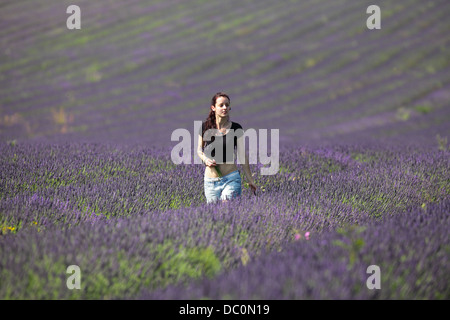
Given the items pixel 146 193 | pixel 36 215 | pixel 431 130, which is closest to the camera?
pixel 36 215

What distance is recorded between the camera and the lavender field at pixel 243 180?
249 cm

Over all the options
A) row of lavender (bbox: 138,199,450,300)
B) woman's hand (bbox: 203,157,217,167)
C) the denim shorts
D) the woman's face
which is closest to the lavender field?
row of lavender (bbox: 138,199,450,300)

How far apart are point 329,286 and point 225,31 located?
937 inches

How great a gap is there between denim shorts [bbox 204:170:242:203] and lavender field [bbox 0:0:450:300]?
Result: 24 centimetres

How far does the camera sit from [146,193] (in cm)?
449

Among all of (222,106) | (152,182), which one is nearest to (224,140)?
(222,106)

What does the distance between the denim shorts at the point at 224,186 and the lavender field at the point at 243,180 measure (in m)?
0.24

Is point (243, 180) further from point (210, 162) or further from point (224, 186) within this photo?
point (210, 162)

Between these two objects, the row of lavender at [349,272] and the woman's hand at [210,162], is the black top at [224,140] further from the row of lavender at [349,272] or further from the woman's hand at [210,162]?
the row of lavender at [349,272]

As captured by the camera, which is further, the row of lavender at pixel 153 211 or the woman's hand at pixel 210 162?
the woman's hand at pixel 210 162

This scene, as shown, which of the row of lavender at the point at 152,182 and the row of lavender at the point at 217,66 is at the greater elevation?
the row of lavender at the point at 217,66

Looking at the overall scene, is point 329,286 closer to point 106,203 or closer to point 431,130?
point 106,203

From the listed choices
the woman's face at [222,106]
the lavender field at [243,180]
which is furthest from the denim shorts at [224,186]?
the woman's face at [222,106]

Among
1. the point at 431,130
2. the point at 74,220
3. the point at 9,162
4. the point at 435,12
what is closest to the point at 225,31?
the point at 435,12
